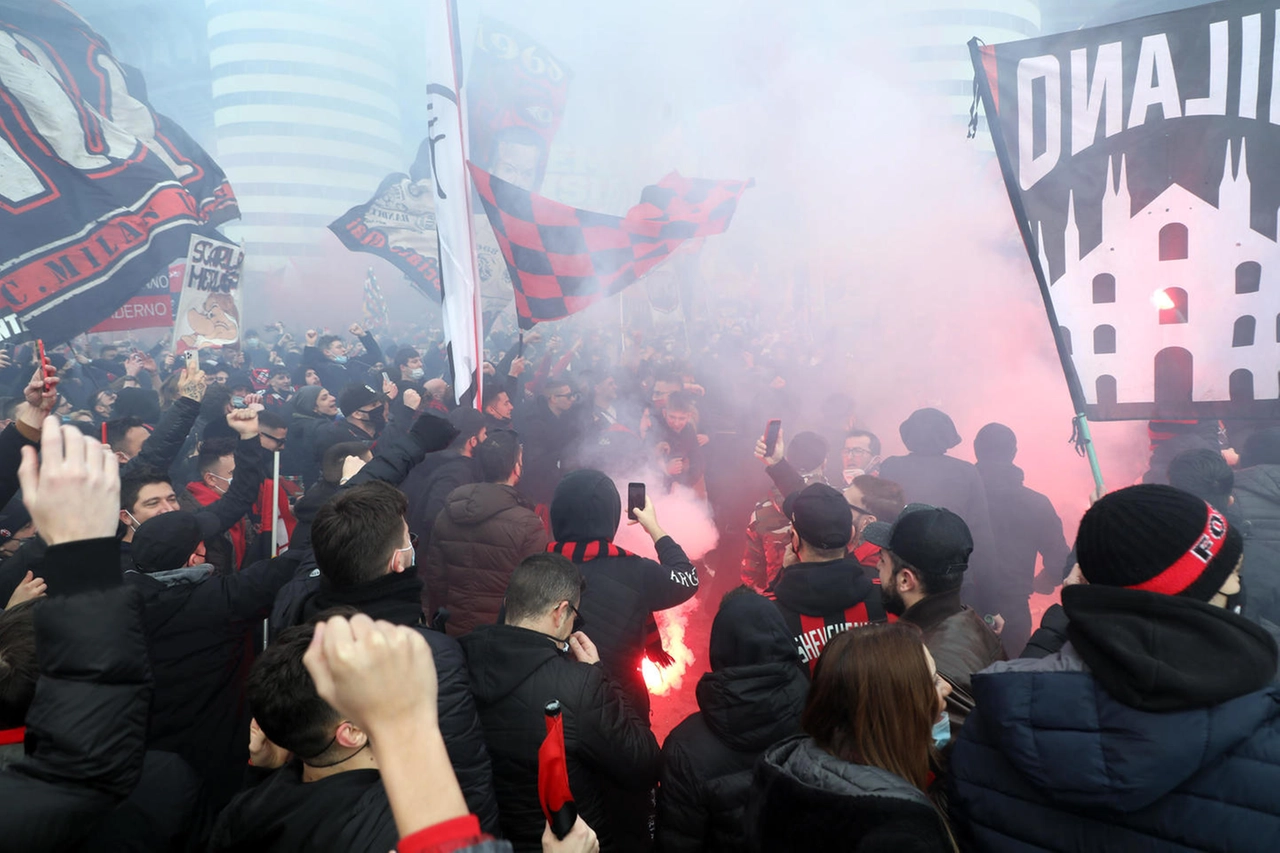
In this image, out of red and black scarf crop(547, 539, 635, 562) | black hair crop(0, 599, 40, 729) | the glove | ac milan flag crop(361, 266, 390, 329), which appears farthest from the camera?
ac milan flag crop(361, 266, 390, 329)

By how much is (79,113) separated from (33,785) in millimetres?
5155

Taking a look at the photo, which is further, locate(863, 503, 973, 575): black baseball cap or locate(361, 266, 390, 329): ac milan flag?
locate(361, 266, 390, 329): ac milan flag

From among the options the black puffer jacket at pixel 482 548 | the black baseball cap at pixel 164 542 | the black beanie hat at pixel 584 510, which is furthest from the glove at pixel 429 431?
the black baseball cap at pixel 164 542

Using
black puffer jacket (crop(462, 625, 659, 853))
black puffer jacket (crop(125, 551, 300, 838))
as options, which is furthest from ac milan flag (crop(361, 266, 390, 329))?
black puffer jacket (crop(462, 625, 659, 853))

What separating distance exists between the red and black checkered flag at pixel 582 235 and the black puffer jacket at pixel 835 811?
13.5 ft

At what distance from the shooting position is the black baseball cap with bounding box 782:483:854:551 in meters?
2.36

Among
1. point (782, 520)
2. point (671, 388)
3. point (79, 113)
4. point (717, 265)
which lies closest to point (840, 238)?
point (717, 265)

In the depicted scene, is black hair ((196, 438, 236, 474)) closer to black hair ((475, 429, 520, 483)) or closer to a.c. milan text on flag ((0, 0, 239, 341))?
a.c. milan text on flag ((0, 0, 239, 341))

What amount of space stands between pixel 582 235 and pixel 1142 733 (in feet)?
16.7

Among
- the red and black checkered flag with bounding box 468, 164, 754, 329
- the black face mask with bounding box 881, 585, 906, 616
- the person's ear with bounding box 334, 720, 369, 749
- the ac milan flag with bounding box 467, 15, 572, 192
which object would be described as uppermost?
the ac milan flag with bounding box 467, 15, 572, 192

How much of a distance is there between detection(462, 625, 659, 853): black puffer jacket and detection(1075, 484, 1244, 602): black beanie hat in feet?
3.76

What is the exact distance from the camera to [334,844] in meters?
1.16

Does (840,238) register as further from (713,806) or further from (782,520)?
(713,806)

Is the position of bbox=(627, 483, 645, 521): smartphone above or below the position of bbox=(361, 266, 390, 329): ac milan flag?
below
